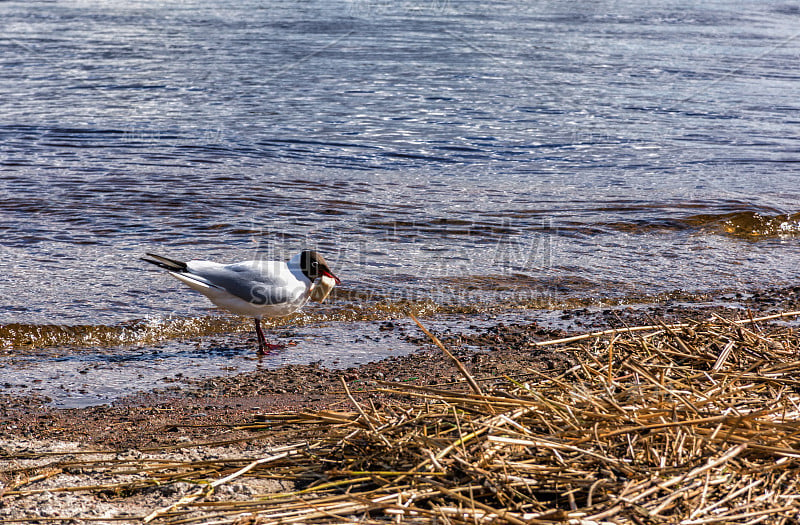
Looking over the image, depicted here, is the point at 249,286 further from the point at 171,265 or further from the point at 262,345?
the point at 171,265

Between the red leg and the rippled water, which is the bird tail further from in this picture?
the red leg

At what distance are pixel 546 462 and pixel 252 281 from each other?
3208 mm

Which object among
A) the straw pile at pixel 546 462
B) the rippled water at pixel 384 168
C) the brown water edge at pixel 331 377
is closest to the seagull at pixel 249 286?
the rippled water at pixel 384 168

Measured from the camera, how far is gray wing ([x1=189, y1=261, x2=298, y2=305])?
5.49 m

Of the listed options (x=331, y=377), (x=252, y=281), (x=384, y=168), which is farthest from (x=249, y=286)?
(x=384, y=168)

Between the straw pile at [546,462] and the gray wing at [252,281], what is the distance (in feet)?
7.11

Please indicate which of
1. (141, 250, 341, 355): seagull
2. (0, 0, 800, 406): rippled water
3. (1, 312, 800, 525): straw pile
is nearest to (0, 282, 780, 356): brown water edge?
(0, 0, 800, 406): rippled water

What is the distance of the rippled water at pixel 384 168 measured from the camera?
6.84 m

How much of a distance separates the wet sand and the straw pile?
20cm

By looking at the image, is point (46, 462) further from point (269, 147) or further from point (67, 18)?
point (67, 18)

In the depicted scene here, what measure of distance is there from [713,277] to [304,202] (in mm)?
4708

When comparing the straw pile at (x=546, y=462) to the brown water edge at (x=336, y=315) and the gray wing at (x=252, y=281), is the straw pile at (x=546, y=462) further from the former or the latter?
the brown water edge at (x=336, y=315)

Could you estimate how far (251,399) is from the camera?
452 centimetres

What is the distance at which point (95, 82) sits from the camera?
1566cm
